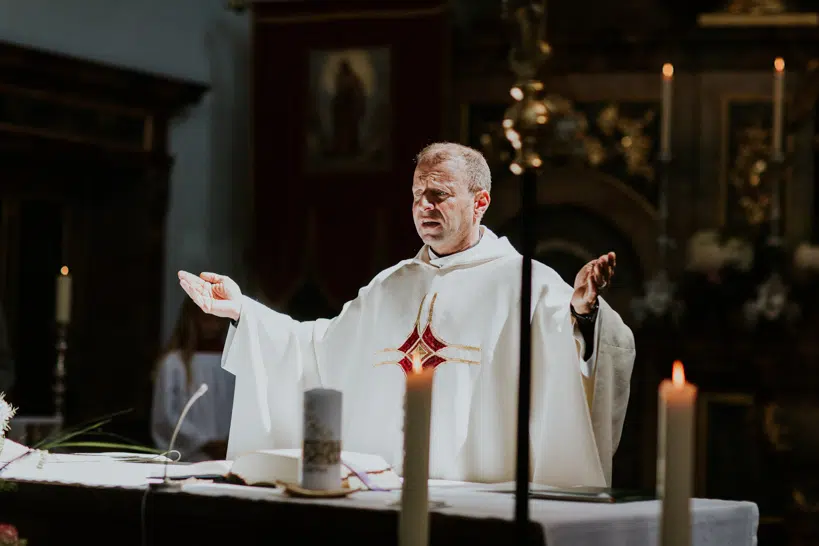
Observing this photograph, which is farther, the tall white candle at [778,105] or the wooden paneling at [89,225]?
the wooden paneling at [89,225]

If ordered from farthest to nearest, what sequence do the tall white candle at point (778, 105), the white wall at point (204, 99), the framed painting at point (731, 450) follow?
the white wall at point (204, 99) < the framed painting at point (731, 450) < the tall white candle at point (778, 105)

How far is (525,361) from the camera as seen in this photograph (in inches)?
83.9

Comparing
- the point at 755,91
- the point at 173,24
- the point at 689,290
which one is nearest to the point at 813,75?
the point at 755,91

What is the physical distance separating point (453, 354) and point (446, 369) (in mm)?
55

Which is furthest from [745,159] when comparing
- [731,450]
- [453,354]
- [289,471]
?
[289,471]

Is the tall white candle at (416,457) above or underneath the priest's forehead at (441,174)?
underneath

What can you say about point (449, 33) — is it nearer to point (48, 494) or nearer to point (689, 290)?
point (689, 290)

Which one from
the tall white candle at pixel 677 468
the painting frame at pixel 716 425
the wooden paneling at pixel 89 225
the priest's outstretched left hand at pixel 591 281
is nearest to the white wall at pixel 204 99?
the wooden paneling at pixel 89 225

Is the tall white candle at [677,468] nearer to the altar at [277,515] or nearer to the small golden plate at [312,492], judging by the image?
the altar at [277,515]

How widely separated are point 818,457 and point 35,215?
5.48 m

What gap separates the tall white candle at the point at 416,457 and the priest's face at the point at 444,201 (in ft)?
7.36

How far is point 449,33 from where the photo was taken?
1024cm

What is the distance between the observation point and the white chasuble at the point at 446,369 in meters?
4.16

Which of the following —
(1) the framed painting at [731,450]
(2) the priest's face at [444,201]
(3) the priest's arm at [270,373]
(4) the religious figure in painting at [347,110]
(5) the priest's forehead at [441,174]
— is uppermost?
(4) the religious figure in painting at [347,110]
